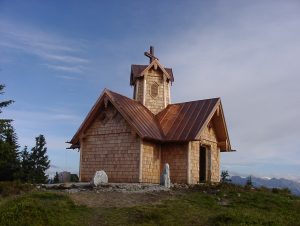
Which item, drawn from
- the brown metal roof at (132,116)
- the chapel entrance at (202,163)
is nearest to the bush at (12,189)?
the brown metal roof at (132,116)

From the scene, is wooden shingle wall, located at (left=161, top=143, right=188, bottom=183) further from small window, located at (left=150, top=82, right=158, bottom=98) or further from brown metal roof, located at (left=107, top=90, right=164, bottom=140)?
Result: small window, located at (left=150, top=82, right=158, bottom=98)

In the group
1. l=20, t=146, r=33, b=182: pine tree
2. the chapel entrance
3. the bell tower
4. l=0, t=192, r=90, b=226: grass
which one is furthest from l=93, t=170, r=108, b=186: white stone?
l=20, t=146, r=33, b=182: pine tree

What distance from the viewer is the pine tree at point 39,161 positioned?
3972 cm

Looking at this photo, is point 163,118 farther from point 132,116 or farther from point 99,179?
point 99,179

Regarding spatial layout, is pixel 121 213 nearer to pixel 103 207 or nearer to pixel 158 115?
pixel 103 207

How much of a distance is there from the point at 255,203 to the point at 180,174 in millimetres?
6255

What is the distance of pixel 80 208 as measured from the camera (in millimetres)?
17000

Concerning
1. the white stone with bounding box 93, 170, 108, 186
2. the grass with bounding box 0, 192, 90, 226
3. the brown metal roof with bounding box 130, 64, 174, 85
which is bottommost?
the grass with bounding box 0, 192, 90, 226

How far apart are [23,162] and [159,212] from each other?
2699 cm

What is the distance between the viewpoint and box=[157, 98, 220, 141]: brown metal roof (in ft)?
82.0

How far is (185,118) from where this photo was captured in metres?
26.7

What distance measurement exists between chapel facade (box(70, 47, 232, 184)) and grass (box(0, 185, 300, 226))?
16.8 ft

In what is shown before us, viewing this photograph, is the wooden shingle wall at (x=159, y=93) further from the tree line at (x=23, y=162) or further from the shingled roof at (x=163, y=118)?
the tree line at (x=23, y=162)

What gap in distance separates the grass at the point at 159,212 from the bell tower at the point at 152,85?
34.0 ft
